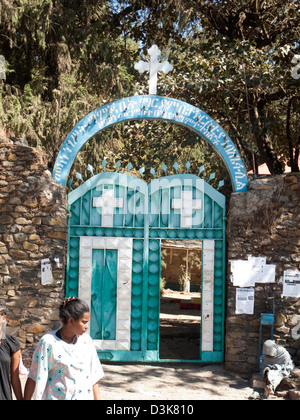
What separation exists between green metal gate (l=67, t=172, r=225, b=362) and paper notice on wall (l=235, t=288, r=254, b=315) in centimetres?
31

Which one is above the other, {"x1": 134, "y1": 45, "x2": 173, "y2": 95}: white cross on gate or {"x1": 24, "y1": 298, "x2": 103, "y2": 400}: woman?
{"x1": 134, "y1": 45, "x2": 173, "y2": 95}: white cross on gate

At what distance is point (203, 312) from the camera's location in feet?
21.0

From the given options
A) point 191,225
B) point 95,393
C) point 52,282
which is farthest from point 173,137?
point 95,393

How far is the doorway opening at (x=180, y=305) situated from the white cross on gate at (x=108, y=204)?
2.39 m

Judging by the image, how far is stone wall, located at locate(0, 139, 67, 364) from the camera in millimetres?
6109

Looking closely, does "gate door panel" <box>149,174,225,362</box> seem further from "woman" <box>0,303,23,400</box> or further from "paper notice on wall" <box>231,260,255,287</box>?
"woman" <box>0,303,23,400</box>

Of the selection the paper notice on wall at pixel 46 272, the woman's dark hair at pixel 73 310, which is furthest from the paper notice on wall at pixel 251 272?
the woman's dark hair at pixel 73 310

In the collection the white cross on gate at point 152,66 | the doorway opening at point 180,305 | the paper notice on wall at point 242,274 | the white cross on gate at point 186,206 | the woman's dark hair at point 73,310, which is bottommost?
the doorway opening at point 180,305

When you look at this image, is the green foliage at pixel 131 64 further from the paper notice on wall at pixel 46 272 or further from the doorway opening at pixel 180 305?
the paper notice on wall at pixel 46 272

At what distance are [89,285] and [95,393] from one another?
3383mm

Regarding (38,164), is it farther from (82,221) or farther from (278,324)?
(278,324)

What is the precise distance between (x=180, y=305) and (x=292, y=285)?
8171 mm

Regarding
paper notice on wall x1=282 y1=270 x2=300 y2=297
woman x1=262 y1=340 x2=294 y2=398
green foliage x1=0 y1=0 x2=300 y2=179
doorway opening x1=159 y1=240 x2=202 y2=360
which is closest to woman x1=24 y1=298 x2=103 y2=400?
woman x1=262 y1=340 x2=294 y2=398

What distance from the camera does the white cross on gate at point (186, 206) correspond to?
647cm
